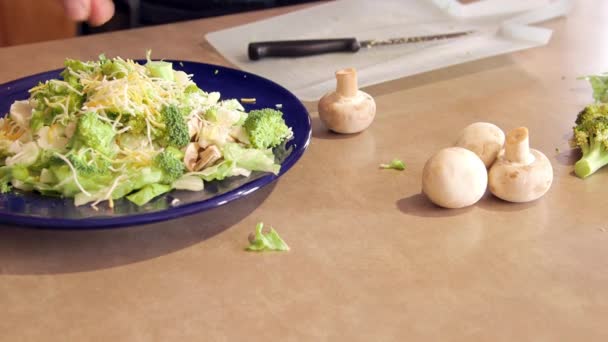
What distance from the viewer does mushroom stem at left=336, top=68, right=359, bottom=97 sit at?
1.42m

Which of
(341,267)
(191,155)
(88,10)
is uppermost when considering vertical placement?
(88,10)

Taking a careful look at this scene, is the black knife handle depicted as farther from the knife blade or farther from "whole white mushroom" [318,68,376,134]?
"whole white mushroom" [318,68,376,134]

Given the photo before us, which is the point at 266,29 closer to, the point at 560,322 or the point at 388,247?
the point at 388,247

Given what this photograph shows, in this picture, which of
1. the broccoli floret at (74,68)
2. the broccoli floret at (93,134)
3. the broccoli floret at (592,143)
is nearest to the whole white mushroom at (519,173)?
the broccoli floret at (592,143)

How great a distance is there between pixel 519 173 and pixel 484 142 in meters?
0.09

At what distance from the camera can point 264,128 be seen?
4.12ft

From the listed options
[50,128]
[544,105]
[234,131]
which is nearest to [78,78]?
[50,128]

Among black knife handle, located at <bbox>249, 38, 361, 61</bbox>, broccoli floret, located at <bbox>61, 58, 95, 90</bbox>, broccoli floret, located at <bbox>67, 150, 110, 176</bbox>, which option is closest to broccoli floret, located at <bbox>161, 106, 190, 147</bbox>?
broccoli floret, located at <bbox>67, 150, 110, 176</bbox>

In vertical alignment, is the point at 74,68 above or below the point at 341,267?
above

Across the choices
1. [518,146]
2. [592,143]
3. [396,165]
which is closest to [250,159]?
[396,165]

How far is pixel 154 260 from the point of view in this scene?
1126 millimetres

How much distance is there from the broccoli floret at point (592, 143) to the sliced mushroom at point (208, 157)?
24.7 inches

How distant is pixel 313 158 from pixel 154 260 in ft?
1.36

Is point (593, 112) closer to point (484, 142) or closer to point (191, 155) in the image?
point (484, 142)
